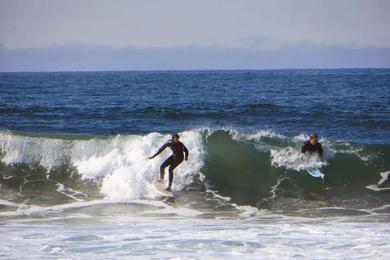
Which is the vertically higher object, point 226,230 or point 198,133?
point 198,133

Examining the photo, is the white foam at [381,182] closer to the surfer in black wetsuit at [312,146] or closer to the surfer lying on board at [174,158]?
the surfer in black wetsuit at [312,146]

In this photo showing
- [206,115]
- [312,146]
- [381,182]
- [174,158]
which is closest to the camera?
[174,158]

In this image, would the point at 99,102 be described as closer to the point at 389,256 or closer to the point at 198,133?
the point at 198,133

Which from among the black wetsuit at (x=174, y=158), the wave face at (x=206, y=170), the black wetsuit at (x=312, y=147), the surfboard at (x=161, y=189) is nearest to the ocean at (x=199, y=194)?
the wave face at (x=206, y=170)

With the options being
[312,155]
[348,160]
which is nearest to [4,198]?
[312,155]

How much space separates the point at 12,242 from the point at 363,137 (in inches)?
671

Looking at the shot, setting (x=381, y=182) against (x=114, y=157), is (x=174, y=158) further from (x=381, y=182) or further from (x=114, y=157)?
(x=381, y=182)

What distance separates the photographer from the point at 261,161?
19.2 meters

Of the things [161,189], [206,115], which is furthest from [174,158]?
[206,115]

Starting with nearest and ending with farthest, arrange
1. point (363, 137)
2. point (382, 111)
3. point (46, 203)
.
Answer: point (46, 203), point (363, 137), point (382, 111)

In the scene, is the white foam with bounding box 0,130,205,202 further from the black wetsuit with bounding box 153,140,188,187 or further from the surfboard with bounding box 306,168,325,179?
the surfboard with bounding box 306,168,325,179

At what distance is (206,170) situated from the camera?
1870 cm

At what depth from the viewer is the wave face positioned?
55.0ft

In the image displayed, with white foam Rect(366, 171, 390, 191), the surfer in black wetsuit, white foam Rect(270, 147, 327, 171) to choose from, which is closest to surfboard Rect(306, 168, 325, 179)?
white foam Rect(270, 147, 327, 171)
